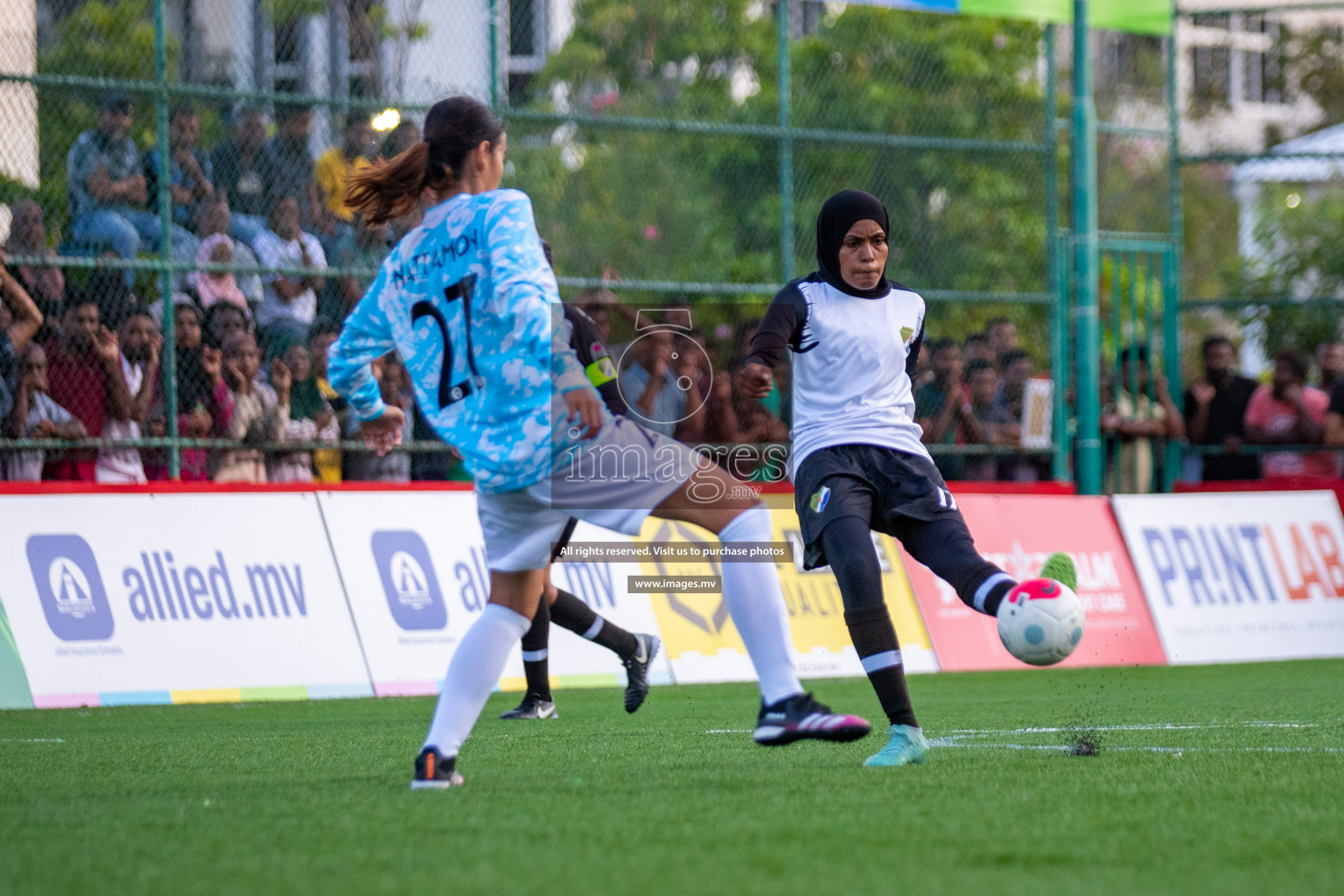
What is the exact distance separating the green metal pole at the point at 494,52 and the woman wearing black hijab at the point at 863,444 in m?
6.12

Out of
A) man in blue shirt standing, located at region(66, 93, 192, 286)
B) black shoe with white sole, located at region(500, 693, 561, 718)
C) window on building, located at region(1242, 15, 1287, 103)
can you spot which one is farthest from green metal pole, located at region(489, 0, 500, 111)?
window on building, located at region(1242, 15, 1287, 103)

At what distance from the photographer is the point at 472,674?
4660 mm

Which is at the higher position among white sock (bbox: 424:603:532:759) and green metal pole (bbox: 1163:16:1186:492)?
green metal pole (bbox: 1163:16:1186:492)

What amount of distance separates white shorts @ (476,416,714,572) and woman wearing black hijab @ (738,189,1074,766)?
73cm

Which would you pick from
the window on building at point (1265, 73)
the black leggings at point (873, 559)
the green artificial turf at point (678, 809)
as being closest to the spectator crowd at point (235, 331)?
the green artificial turf at point (678, 809)

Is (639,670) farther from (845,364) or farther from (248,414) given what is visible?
(248,414)

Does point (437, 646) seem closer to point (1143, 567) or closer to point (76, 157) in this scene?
point (76, 157)

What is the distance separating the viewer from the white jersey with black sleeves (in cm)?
550

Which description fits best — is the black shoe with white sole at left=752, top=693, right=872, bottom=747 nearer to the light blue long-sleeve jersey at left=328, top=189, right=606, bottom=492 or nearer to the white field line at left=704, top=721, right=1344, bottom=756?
the light blue long-sleeve jersey at left=328, top=189, right=606, bottom=492

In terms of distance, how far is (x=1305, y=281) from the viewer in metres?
22.3

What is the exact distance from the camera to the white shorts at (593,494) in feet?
15.1

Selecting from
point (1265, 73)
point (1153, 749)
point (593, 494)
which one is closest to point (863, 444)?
point (593, 494)

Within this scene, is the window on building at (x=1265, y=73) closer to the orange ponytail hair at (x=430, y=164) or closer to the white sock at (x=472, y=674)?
the orange ponytail hair at (x=430, y=164)

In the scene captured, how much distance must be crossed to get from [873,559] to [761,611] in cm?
85
